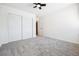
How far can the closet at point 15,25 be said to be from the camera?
3729 millimetres

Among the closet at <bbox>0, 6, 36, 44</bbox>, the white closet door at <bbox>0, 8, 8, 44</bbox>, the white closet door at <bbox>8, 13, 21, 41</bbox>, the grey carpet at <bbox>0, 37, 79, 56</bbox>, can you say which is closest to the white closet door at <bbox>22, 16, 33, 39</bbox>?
the closet at <bbox>0, 6, 36, 44</bbox>

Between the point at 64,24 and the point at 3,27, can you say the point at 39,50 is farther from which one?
the point at 64,24

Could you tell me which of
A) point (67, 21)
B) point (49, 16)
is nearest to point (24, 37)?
point (49, 16)

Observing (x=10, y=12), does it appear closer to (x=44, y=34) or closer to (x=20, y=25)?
(x=20, y=25)

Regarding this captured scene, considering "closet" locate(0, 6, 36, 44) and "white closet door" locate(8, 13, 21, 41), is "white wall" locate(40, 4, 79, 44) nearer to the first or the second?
"closet" locate(0, 6, 36, 44)

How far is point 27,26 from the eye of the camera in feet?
17.5

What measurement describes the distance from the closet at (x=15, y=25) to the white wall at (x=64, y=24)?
1.36m

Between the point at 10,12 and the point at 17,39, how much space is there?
169cm

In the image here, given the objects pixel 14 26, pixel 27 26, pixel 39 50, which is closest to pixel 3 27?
pixel 14 26

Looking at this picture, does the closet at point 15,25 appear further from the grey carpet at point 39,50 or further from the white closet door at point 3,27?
the grey carpet at point 39,50

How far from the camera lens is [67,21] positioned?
4.60m

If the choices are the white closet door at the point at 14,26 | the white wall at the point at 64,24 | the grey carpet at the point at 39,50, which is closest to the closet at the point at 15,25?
the white closet door at the point at 14,26

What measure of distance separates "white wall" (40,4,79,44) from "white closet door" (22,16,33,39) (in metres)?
1.46

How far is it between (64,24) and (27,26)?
8.42 feet
